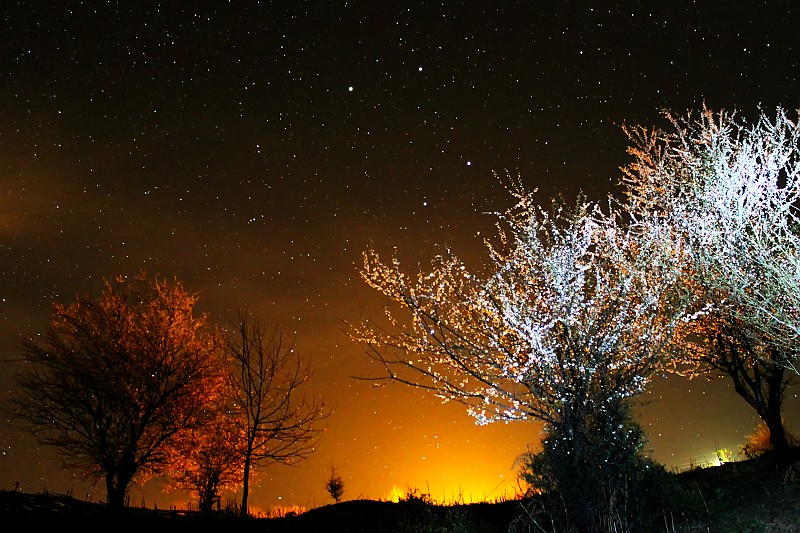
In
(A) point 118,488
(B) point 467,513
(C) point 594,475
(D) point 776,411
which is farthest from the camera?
(A) point 118,488

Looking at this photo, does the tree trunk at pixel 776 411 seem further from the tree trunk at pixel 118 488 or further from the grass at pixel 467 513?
the tree trunk at pixel 118 488

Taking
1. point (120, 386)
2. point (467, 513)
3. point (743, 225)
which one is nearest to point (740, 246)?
point (743, 225)

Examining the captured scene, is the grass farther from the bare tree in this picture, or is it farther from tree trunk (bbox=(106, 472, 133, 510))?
tree trunk (bbox=(106, 472, 133, 510))

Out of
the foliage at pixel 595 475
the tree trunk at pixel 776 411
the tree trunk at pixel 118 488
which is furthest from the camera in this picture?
the tree trunk at pixel 118 488

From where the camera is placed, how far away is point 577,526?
762 cm

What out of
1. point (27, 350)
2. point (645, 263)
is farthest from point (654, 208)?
point (27, 350)

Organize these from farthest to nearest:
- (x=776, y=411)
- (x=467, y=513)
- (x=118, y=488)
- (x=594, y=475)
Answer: (x=118, y=488)
(x=776, y=411)
(x=467, y=513)
(x=594, y=475)

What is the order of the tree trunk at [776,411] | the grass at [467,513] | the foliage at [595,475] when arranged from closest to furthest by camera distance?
the foliage at [595,475]
the grass at [467,513]
the tree trunk at [776,411]

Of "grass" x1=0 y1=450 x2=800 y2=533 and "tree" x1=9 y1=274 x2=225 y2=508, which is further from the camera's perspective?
"tree" x1=9 y1=274 x2=225 y2=508

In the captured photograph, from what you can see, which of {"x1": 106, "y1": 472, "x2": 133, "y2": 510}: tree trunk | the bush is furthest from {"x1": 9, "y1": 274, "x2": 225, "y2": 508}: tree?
the bush

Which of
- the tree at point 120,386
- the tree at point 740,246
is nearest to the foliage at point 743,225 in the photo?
the tree at point 740,246

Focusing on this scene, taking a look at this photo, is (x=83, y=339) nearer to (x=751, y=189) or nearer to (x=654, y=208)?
(x=654, y=208)

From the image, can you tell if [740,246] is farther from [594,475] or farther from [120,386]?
[120,386]

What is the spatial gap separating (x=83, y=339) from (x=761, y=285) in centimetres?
1870
